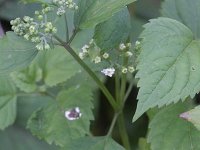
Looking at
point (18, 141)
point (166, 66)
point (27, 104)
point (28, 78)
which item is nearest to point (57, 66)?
point (28, 78)

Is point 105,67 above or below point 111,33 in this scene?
below

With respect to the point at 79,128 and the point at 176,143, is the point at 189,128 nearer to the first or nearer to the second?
the point at 176,143

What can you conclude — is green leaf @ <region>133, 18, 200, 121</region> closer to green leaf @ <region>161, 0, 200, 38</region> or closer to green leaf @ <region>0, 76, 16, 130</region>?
green leaf @ <region>161, 0, 200, 38</region>

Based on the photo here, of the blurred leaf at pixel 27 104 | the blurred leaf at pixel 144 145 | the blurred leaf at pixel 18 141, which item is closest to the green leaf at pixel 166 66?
the blurred leaf at pixel 144 145

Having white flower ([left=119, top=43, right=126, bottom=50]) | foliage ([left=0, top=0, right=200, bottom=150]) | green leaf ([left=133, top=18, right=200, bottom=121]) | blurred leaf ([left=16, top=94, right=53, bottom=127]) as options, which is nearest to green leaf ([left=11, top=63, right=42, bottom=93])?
foliage ([left=0, top=0, right=200, bottom=150])

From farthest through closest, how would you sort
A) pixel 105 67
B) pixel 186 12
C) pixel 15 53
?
pixel 186 12
pixel 105 67
pixel 15 53

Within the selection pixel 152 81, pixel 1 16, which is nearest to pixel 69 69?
pixel 152 81

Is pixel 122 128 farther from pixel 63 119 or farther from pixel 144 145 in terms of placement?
pixel 63 119
